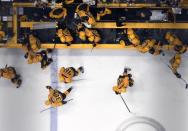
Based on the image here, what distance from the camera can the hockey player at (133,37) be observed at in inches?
81.4

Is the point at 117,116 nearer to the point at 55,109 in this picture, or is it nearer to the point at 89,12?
the point at 55,109

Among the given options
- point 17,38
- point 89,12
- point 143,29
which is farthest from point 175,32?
point 17,38

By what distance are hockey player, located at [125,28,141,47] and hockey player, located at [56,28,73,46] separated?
1.11 ft

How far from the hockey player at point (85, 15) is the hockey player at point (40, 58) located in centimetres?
32

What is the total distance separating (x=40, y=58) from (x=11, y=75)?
21cm

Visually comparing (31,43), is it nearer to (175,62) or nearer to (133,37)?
(133,37)

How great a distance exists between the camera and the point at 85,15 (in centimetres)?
200

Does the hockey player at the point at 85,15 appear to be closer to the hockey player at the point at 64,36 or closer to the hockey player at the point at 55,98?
the hockey player at the point at 64,36

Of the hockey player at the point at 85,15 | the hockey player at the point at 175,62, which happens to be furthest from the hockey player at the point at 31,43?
the hockey player at the point at 175,62

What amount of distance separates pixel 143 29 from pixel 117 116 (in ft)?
1.88

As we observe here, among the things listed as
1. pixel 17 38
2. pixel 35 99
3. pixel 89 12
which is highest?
pixel 89 12

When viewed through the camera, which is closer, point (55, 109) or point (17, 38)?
point (17, 38)

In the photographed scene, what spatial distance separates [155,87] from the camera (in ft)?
7.43

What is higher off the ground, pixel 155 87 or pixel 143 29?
pixel 143 29
